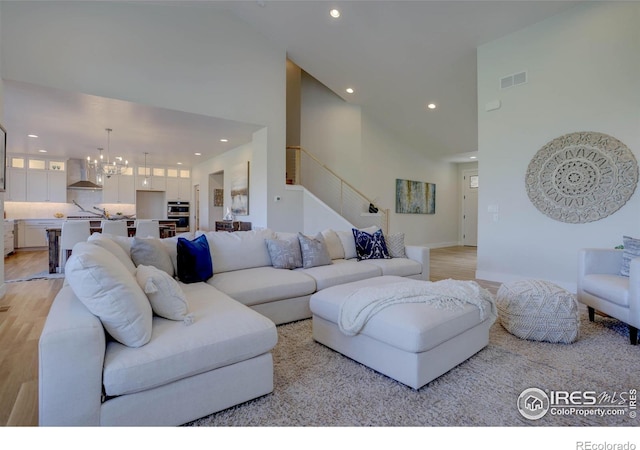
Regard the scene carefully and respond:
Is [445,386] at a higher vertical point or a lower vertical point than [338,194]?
lower

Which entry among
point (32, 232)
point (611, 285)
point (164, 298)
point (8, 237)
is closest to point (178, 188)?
point (32, 232)

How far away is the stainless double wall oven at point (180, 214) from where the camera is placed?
10.8 meters

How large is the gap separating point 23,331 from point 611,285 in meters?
5.26

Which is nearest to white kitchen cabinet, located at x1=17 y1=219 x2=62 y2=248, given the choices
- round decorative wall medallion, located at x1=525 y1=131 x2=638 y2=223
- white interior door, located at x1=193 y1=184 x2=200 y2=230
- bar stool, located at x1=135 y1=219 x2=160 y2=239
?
white interior door, located at x1=193 y1=184 x2=200 y2=230

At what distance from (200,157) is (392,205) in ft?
18.9

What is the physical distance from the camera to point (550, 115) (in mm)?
4504

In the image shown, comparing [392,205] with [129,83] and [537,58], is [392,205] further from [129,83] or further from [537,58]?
[129,83]

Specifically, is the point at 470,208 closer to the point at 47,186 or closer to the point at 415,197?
the point at 415,197

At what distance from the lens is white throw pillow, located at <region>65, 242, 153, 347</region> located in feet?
5.06

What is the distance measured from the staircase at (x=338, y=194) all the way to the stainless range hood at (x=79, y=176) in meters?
6.16

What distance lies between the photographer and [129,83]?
4.84 m

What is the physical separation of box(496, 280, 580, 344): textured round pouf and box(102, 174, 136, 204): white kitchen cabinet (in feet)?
34.4

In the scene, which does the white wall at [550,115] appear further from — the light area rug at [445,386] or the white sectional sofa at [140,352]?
the white sectional sofa at [140,352]

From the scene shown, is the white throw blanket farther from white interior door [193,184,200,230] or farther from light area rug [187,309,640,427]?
white interior door [193,184,200,230]
